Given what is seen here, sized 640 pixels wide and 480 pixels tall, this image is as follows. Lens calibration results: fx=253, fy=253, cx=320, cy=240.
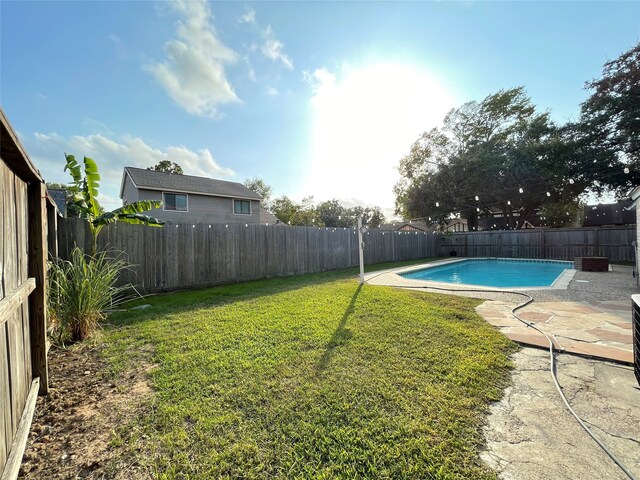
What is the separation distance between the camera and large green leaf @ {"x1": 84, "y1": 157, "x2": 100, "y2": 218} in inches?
196

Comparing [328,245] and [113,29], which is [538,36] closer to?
[328,245]

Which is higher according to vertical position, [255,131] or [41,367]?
[255,131]

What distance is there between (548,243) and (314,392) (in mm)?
19975

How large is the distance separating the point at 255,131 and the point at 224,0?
5120 mm

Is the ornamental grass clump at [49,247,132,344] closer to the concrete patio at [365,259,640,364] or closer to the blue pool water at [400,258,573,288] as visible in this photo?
the concrete patio at [365,259,640,364]

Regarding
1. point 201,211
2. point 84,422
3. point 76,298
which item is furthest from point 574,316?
point 201,211

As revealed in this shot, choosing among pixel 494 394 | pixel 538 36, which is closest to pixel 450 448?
pixel 494 394

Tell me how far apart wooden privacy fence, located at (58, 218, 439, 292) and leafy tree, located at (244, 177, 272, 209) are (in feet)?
90.8

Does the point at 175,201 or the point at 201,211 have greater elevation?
the point at 175,201

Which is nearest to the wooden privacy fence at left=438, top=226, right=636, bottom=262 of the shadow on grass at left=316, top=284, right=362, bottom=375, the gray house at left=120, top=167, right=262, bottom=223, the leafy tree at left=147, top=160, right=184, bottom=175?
the gray house at left=120, top=167, right=262, bottom=223

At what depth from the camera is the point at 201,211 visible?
16438 mm

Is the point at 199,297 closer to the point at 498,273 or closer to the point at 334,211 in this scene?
the point at 498,273

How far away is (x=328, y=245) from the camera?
11.4m

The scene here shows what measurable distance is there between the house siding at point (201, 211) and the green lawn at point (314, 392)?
40.1ft
